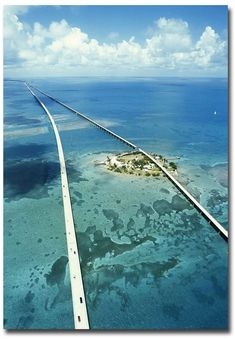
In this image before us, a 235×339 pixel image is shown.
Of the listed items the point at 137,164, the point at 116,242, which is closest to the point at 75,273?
the point at 116,242

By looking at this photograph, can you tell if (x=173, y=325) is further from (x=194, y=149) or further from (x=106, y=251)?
(x=194, y=149)

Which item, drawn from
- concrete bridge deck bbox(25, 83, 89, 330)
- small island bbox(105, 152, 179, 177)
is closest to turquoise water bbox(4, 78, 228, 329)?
concrete bridge deck bbox(25, 83, 89, 330)

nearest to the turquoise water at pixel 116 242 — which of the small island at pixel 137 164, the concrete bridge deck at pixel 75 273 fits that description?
the concrete bridge deck at pixel 75 273

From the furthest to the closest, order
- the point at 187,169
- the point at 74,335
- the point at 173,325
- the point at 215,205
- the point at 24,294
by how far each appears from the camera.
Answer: the point at 187,169 → the point at 215,205 → the point at 24,294 → the point at 173,325 → the point at 74,335

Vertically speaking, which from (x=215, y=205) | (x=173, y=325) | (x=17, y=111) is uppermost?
(x=17, y=111)

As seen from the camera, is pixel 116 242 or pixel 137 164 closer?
pixel 116 242

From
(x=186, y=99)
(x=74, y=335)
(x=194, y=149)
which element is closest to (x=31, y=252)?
(x=74, y=335)

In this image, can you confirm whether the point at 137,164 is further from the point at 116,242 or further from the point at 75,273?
the point at 75,273
